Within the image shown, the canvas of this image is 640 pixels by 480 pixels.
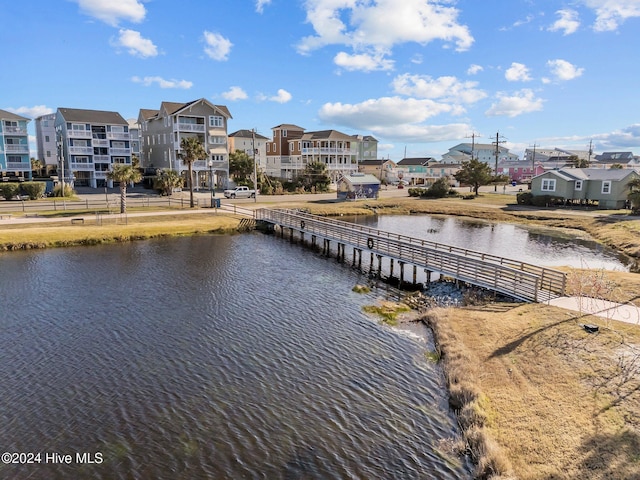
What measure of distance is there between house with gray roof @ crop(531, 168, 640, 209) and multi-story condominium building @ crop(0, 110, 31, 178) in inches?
3558

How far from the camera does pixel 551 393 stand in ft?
43.6

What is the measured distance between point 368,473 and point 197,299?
1658 centimetres

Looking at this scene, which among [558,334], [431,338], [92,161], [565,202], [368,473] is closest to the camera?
[368,473]

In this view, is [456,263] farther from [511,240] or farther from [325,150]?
[325,150]

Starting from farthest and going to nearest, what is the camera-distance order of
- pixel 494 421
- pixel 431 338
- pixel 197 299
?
1. pixel 197 299
2. pixel 431 338
3. pixel 494 421

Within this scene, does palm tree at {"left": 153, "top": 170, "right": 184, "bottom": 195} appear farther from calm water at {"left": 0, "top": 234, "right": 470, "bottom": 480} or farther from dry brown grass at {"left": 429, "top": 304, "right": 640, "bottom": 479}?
dry brown grass at {"left": 429, "top": 304, "right": 640, "bottom": 479}

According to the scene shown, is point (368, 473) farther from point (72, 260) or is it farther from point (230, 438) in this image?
point (72, 260)

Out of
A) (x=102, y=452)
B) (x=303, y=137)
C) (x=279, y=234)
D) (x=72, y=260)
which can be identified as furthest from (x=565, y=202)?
(x=102, y=452)

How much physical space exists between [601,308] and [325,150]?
8420 centimetres

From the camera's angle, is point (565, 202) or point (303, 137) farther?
point (303, 137)

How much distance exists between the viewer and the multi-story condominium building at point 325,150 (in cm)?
9888

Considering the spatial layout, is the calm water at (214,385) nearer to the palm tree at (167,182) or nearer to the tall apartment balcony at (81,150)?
the palm tree at (167,182)

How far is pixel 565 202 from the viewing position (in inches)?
2717

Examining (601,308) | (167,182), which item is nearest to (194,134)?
(167,182)
